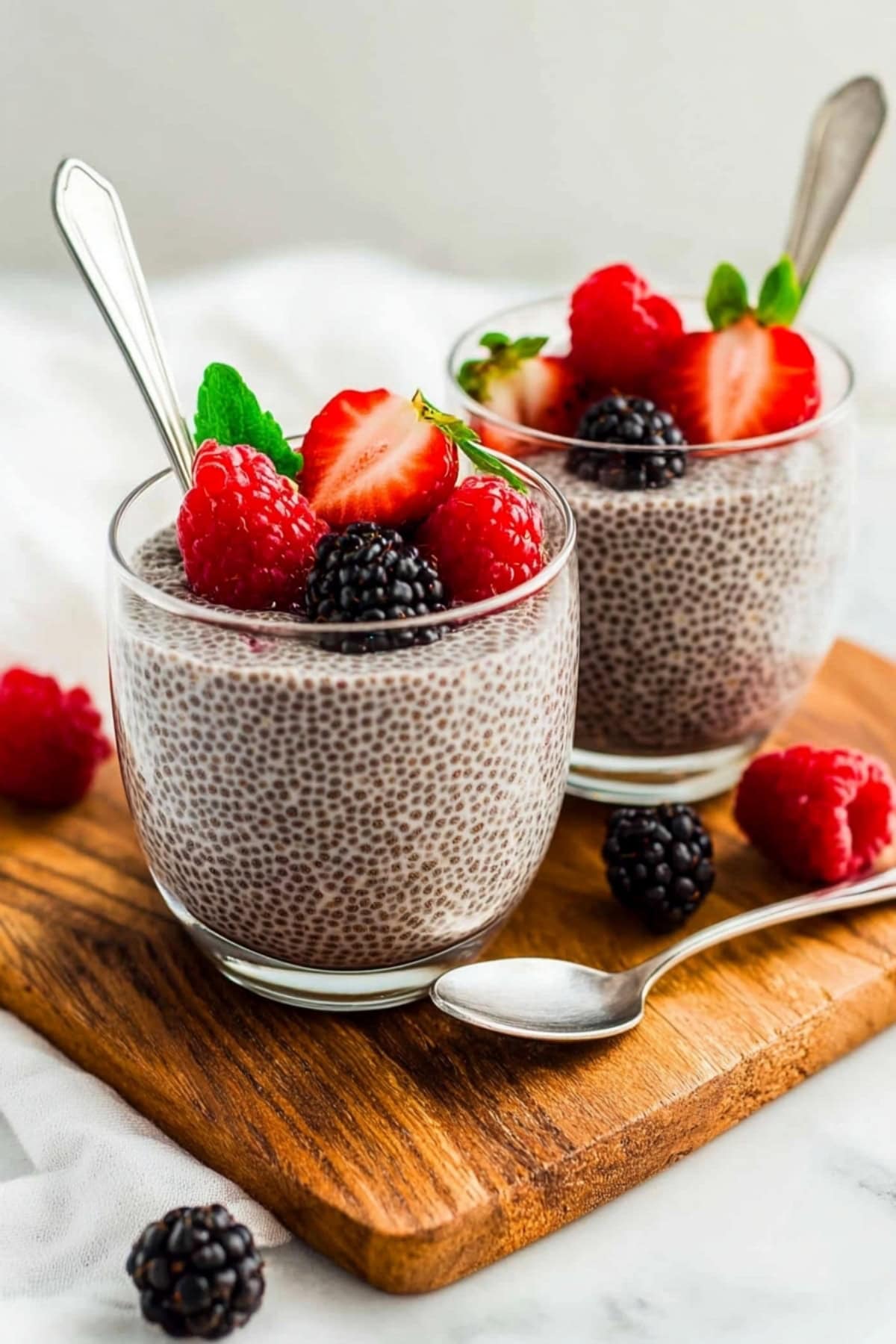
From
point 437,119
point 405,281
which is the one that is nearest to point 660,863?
point 405,281

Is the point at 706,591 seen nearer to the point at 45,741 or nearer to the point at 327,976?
the point at 327,976

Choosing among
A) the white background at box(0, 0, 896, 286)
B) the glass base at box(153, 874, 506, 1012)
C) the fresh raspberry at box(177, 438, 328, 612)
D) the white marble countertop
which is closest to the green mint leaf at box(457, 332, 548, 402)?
the fresh raspberry at box(177, 438, 328, 612)

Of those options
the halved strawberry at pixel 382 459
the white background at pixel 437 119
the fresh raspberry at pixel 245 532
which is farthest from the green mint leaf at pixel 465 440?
the white background at pixel 437 119

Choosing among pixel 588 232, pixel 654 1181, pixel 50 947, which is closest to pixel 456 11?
pixel 588 232

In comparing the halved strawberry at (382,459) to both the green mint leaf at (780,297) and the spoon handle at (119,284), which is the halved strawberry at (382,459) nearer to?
the spoon handle at (119,284)

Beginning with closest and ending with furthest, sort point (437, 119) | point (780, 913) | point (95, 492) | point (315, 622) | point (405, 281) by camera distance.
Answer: point (315, 622)
point (780, 913)
point (95, 492)
point (405, 281)
point (437, 119)

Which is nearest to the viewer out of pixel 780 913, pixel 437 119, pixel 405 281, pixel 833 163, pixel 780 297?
pixel 780 913

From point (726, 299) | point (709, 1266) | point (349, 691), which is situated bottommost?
point (709, 1266)

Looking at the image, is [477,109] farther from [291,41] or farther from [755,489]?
[755,489]
